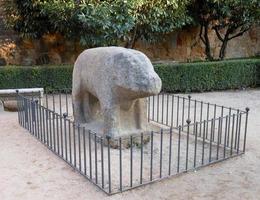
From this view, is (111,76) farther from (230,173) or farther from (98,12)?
(98,12)

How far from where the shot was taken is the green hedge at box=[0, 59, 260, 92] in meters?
9.21

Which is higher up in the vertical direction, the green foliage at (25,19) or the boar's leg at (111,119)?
the green foliage at (25,19)

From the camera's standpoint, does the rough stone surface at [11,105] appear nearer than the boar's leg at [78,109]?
No

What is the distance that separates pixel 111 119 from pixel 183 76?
17.7ft

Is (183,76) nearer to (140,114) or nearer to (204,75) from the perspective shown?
(204,75)

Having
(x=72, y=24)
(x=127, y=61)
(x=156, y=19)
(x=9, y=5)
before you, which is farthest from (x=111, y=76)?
(x=9, y=5)

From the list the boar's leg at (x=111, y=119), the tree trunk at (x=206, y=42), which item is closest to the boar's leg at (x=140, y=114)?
the boar's leg at (x=111, y=119)

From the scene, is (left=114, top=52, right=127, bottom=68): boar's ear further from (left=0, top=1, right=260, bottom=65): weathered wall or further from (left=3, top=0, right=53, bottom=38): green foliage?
(left=0, top=1, right=260, bottom=65): weathered wall

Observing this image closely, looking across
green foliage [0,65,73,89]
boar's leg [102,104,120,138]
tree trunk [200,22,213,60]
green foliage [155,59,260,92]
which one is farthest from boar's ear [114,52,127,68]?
tree trunk [200,22,213,60]

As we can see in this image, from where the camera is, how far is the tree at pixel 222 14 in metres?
10.7

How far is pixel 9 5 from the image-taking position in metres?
9.73

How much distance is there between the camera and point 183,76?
1004cm

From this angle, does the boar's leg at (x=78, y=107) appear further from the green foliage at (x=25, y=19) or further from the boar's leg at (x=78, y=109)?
the green foliage at (x=25, y=19)

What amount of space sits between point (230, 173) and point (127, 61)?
1.96 metres
